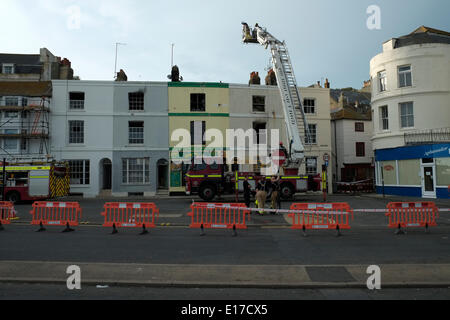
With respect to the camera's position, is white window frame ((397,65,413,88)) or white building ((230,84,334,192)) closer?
white window frame ((397,65,413,88))

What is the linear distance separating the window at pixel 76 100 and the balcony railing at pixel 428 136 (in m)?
25.9

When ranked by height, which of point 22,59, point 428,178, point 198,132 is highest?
point 22,59

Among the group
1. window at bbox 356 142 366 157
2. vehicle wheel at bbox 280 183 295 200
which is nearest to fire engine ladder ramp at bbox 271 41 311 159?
vehicle wheel at bbox 280 183 295 200

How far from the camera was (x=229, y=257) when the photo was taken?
7504 millimetres

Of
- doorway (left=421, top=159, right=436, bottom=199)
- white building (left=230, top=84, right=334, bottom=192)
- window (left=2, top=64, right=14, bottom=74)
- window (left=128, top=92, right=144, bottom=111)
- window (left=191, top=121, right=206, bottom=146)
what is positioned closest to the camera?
doorway (left=421, top=159, right=436, bottom=199)

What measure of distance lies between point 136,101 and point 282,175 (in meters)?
14.4

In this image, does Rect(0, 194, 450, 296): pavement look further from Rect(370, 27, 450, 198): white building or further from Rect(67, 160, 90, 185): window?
Rect(67, 160, 90, 185): window

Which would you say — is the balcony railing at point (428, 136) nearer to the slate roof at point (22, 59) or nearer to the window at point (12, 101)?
the window at point (12, 101)

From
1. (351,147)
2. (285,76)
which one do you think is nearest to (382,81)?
(351,147)

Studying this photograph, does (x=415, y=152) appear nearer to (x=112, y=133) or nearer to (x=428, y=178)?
(x=428, y=178)

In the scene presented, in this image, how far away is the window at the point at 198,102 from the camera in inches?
1067

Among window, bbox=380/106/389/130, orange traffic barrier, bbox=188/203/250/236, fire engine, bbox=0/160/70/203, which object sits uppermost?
window, bbox=380/106/389/130

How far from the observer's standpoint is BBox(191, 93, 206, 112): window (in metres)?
27.1
